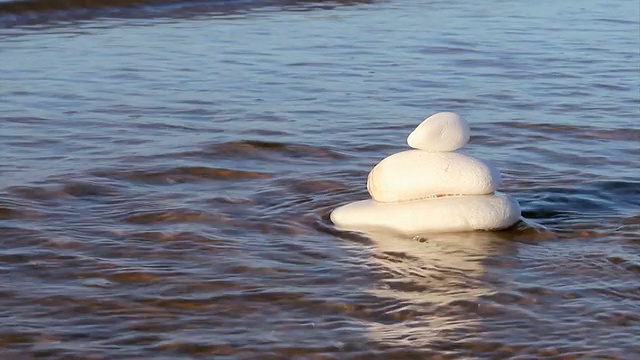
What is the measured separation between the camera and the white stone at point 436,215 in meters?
5.00

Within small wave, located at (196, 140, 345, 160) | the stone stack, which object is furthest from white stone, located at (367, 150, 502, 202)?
small wave, located at (196, 140, 345, 160)

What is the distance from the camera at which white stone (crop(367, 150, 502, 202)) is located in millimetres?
5086

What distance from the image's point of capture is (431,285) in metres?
4.42

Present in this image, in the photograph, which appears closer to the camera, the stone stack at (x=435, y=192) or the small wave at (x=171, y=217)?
the stone stack at (x=435, y=192)

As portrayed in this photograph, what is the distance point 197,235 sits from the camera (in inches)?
197

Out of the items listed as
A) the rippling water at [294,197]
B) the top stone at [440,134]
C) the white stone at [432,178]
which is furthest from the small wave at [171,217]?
the top stone at [440,134]

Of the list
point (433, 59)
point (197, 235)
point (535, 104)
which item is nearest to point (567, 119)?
point (535, 104)

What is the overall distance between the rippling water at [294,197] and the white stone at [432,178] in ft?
0.75

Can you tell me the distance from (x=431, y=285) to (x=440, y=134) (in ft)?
3.00

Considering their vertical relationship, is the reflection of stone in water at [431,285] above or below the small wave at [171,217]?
below

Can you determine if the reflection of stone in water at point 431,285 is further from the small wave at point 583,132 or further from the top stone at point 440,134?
the small wave at point 583,132

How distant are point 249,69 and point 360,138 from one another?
233cm

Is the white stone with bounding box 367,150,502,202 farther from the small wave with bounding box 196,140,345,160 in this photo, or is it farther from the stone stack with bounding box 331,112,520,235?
the small wave with bounding box 196,140,345,160

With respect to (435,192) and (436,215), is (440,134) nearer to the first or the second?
(435,192)
